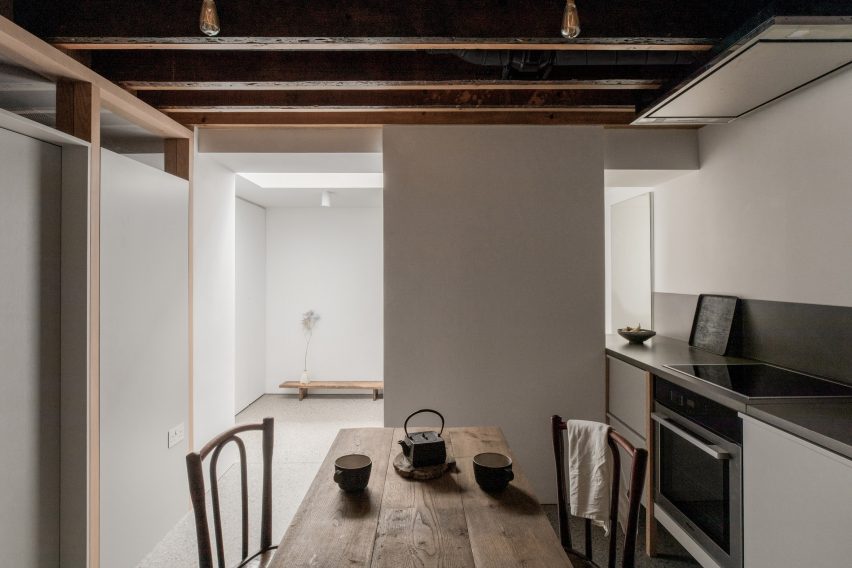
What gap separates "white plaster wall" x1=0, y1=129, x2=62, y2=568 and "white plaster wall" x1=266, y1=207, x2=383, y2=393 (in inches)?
139

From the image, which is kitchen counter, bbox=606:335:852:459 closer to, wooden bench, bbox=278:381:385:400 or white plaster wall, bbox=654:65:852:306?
white plaster wall, bbox=654:65:852:306

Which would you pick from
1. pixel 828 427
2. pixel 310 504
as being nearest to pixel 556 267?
pixel 828 427

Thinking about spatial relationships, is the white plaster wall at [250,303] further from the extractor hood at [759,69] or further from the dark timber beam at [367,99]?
the extractor hood at [759,69]

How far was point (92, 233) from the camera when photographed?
203cm

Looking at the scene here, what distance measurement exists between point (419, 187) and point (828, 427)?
224cm

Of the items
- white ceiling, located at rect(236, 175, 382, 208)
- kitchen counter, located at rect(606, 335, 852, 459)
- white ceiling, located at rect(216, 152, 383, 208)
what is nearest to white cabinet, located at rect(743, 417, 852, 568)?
kitchen counter, located at rect(606, 335, 852, 459)

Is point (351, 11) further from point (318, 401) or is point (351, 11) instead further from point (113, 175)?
point (318, 401)

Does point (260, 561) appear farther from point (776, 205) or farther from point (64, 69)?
point (776, 205)

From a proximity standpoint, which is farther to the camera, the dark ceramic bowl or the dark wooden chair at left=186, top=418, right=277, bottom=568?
the dark ceramic bowl

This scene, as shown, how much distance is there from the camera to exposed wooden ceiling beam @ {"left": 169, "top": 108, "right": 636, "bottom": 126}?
298cm

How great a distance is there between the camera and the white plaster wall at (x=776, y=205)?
6.76ft

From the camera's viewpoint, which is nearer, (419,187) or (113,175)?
(113,175)

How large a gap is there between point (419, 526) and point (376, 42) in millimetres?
1813

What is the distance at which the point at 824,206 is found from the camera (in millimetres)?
2125
